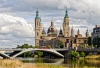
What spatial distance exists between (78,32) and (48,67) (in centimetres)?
14460

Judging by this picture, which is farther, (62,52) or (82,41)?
(82,41)

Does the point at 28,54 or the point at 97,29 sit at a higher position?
the point at 97,29

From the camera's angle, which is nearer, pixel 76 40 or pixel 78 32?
pixel 76 40

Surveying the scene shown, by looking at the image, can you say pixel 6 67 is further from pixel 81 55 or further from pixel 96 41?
pixel 96 41

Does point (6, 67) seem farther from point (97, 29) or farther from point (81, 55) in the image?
point (97, 29)

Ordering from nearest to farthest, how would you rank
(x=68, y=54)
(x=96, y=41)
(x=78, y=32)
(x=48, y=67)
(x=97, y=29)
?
(x=48, y=67), (x=68, y=54), (x=96, y=41), (x=97, y=29), (x=78, y=32)

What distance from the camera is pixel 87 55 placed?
108188 mm

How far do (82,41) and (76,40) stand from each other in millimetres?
3386

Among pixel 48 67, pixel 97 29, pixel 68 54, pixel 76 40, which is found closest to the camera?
pixel 48 67

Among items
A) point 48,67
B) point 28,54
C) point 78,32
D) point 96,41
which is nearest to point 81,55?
point 96,41

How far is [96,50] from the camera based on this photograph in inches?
4151

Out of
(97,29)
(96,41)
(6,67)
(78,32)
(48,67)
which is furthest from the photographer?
(78,32)

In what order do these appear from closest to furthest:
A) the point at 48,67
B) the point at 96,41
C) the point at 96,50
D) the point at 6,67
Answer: the point at 6,67 < the point at 48,67 < the point at 96,50 < the point at 96,41

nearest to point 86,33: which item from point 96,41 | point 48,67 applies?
point 96,41
